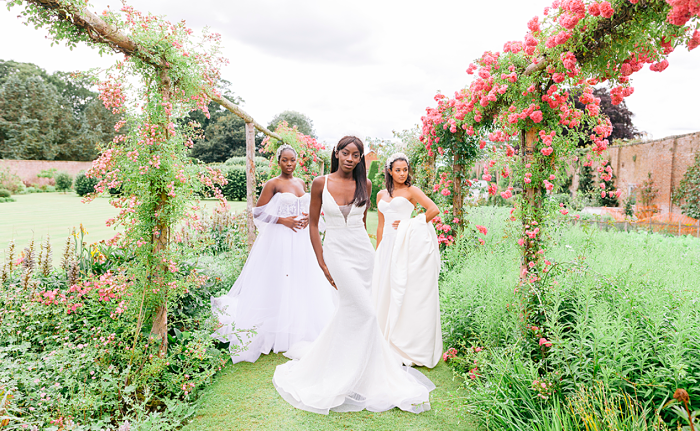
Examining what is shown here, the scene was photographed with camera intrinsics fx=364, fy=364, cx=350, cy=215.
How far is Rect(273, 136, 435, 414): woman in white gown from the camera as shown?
114 inches

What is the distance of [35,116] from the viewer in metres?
27.0

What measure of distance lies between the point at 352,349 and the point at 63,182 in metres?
23.0

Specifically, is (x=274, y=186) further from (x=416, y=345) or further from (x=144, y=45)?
(x=416, y=345)

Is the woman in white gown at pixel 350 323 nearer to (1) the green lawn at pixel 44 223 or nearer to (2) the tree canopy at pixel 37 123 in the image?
→ (1) the green lawn at pixel 44 223

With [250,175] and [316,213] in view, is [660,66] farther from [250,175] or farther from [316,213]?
[250,175]

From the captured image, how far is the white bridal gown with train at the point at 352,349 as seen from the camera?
288cm

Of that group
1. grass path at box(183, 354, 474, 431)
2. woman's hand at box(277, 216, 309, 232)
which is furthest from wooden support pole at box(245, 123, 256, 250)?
grass path at box(183, 354, 474, 431)

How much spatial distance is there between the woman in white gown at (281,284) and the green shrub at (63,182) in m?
20.3

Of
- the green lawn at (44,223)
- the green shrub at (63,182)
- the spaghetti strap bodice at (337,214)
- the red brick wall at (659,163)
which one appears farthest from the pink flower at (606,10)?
the green shrub at (63,182)

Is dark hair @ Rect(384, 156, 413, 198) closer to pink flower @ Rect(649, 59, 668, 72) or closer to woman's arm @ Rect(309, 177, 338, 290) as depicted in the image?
woman's arm @ Rect(309, 177, 338, 290)

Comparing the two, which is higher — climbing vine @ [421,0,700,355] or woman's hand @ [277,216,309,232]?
climbing vine @ [421,0,700,355]

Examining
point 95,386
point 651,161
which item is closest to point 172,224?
point 95,386

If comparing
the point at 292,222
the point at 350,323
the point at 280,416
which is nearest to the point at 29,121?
the point at 292,222

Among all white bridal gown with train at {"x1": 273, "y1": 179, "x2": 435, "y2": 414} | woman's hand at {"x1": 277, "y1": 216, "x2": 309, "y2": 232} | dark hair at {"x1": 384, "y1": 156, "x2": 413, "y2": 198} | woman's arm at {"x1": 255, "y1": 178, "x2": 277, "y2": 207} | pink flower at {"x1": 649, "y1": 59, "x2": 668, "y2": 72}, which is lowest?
white bridal gown with train at {"x1": 273, "y1": 179, "x2": 435, "y2": 414}
